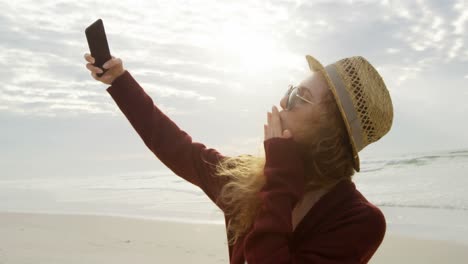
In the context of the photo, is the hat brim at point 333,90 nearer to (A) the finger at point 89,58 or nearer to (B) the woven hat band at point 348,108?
(B) the woven hat band at point 348,108

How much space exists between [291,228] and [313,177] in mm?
320

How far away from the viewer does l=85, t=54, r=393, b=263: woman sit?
1.83m

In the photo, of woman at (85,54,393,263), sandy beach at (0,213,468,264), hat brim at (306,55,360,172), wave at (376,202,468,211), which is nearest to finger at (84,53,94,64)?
woman at (85,54,393,263)

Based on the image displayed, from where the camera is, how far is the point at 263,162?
6.82 feet

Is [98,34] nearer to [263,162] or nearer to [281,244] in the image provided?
[263,162]

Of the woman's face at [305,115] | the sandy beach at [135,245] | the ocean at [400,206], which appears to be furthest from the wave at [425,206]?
the woman's face at [305,115]

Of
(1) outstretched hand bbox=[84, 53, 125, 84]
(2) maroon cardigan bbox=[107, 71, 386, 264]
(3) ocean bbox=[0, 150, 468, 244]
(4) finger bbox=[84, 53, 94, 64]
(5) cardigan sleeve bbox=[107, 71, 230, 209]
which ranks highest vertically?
(4) finger bbox=[84, 53, 94, 64]

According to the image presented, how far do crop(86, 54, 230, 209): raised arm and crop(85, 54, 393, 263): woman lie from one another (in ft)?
0.22

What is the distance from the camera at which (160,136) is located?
2254mm

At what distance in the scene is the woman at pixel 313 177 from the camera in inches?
71.9

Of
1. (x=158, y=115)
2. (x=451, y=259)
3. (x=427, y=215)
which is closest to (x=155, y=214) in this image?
(x=427, y=215)

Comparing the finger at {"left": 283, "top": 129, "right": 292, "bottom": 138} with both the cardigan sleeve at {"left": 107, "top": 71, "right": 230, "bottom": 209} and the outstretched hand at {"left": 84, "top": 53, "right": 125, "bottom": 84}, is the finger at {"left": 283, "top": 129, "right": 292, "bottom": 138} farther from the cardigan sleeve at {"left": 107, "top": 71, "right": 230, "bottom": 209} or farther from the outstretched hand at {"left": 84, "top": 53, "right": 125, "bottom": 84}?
the outstretched hand at {"left": 84, "top": 53, "right": 125, "bottom": 84}

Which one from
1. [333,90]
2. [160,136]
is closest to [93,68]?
[160,136]

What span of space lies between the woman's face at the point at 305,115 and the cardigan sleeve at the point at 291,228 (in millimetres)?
121
